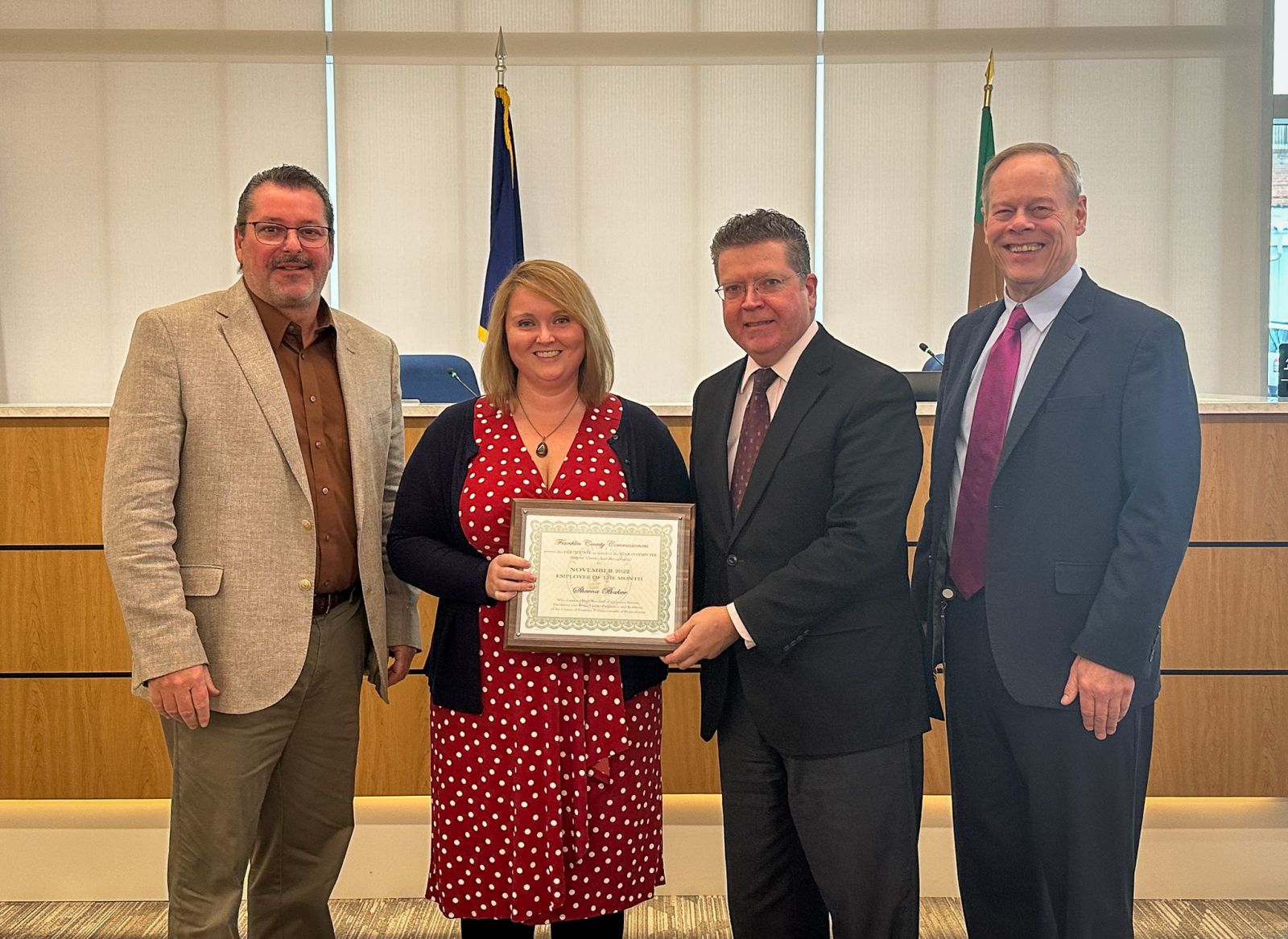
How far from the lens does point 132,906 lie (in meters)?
3.04

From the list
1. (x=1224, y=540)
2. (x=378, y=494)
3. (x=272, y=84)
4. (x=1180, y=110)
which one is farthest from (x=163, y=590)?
(x=1180, y=110)

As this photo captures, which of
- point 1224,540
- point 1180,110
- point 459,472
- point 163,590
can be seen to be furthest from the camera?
point 1180,110

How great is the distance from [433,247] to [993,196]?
4.44m

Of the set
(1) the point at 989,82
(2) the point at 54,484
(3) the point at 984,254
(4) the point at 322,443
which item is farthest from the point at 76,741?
(1) the point at 989,82

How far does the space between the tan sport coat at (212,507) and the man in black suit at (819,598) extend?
0.76 meters

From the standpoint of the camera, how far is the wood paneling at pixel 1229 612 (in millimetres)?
2932

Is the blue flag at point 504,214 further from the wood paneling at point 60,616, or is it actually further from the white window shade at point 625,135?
the wood paneling at point 60,616

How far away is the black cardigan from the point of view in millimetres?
1989

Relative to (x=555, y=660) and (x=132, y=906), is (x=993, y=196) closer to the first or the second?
(x=555, y=660)

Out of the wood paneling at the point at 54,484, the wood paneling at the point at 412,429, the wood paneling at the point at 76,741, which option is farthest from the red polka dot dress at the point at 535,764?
the wood paneling at the point at 54,484

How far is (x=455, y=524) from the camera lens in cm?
205

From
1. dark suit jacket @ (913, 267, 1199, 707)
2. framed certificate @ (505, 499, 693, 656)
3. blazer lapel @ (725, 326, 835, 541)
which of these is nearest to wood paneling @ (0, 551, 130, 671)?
framed certificate @ (505, 499, 693, 656)

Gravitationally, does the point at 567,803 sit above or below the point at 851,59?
below

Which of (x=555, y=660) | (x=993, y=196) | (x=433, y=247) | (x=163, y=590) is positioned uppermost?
(x=433, y=247)
